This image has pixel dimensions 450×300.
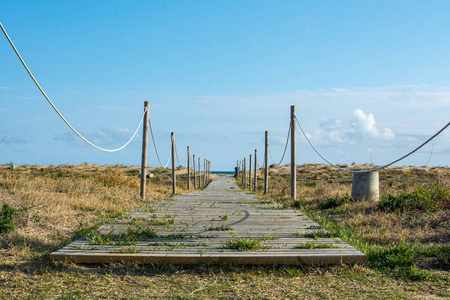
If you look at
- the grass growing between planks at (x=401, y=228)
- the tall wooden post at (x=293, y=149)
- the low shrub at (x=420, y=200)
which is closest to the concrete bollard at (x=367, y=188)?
the grass growing between planks at (x=401, y=228)

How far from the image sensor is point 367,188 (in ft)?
28.6

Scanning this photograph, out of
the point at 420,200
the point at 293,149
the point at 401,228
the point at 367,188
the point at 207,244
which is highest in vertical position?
the point at 293,149

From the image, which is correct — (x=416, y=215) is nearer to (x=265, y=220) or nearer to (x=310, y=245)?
(x=265, y=220)

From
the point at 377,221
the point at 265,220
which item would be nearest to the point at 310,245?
the point at 265,220

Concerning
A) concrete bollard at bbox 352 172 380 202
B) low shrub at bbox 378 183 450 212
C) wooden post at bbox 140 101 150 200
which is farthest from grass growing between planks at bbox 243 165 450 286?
wooden post at bbox 140 101 150 200

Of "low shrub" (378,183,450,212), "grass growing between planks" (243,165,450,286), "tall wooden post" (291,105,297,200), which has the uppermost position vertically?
"tall wooden post" (291,105,297,200)

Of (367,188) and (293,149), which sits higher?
(293,149)

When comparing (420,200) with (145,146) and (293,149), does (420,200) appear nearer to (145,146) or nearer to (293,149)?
(293,149)

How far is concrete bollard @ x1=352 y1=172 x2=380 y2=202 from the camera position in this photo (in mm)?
8688

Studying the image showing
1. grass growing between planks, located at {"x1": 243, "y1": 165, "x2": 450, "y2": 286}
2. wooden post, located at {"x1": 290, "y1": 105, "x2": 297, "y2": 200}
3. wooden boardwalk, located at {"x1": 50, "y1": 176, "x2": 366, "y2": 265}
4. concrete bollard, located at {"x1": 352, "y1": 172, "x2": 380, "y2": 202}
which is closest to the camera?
wooden boardwalk, located at {"x1": 50, "y1": 176, "x2": 366, "y2": 265}

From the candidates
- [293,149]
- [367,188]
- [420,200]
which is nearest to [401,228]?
[420,200]

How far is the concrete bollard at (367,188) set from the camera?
8688 millimetres

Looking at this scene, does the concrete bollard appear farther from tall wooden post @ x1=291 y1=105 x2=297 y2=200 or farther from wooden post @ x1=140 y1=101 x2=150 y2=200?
wooden post @ x1=140 y1=101 x2=150 y2=200

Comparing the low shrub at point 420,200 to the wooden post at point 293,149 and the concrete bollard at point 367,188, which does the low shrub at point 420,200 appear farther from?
the wooden post at point 293,149
